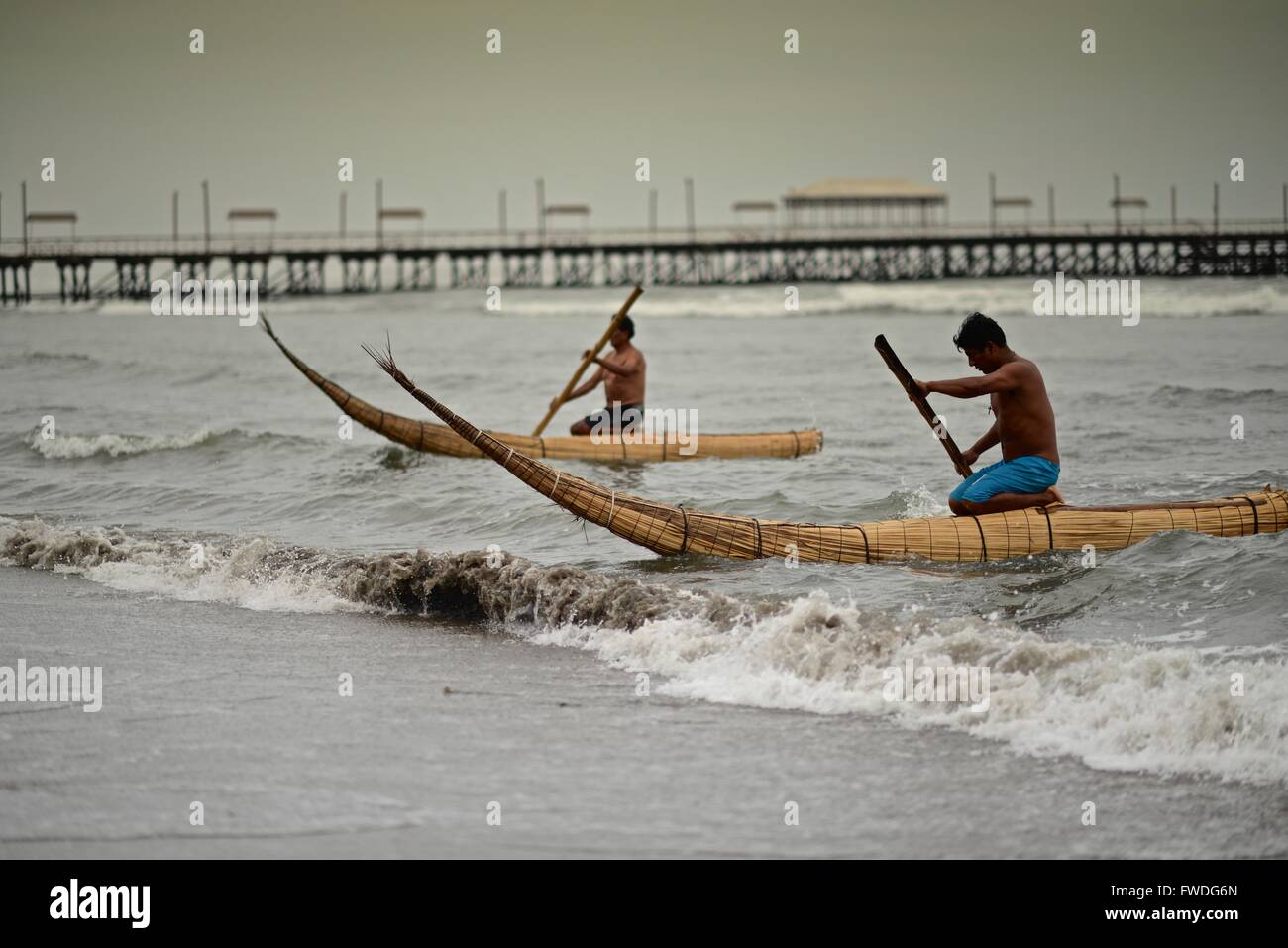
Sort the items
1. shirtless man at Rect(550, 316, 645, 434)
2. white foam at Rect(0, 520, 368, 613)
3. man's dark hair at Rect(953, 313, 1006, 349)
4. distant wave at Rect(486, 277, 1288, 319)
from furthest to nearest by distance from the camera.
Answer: distant wave at Rect(486, 277, 1288, 319) → shirtless man at Rect(550, 316, 645, 434) → white foam at Rect(0, 520, 368, 613) → man's dark hair at Rect(953, 313, 1006, 349)

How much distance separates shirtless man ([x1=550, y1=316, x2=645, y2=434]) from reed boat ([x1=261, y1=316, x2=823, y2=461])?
8.0 inches

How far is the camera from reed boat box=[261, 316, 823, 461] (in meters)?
13.8

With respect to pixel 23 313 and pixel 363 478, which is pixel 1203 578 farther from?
pixel 23 313

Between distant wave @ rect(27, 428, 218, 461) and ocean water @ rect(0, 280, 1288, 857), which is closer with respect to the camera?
ocean water @ rect(0, 280, 1288, 857)

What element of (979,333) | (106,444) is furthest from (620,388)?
(979,333)

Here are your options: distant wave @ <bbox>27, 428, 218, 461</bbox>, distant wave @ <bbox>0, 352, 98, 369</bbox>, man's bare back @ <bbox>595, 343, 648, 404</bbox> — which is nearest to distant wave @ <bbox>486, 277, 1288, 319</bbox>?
distant wave @ <bbox>0, 352, 98, 369</bbox>

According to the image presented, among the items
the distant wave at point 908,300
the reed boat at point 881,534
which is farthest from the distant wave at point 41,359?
the distant wave at point 908,300

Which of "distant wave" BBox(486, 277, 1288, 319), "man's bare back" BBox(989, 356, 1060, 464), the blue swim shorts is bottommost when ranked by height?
the blue swim shorts

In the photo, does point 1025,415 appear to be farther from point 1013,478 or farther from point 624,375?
point 624,375

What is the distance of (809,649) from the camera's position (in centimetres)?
645

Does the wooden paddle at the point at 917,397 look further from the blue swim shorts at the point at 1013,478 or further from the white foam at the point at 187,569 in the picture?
the white foam at the point at 187,569

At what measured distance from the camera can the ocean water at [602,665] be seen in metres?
4.64

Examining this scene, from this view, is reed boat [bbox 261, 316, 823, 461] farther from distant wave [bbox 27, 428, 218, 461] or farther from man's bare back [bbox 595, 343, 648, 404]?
distant wave [bbox 27, 428, 218, 461]

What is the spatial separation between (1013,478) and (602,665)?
2.97 m
